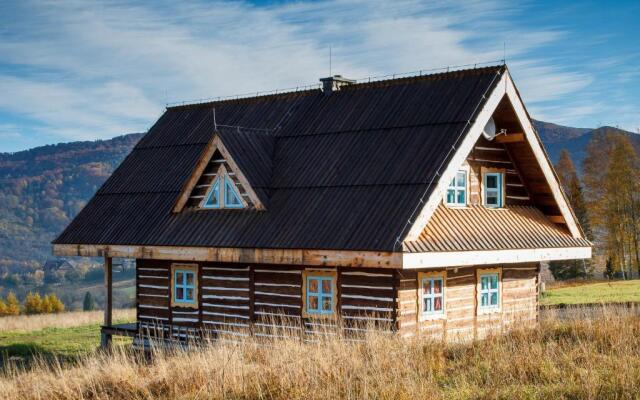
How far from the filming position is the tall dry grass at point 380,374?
13.5m

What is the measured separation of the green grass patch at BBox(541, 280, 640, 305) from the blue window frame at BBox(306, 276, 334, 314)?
1682cm

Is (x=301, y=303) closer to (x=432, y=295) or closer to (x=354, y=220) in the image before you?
(x=354, y=220)

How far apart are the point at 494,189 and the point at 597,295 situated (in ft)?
59.7

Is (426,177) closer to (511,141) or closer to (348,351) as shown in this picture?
(511,141)

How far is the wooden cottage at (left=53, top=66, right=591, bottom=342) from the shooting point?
21391mm

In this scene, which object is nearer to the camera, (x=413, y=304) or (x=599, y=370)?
(x=599, y=370)

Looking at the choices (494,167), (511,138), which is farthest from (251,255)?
(511,138)

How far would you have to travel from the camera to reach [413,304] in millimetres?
21719

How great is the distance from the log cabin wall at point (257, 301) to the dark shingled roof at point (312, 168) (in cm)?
127

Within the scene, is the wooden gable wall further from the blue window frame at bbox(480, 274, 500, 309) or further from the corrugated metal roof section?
the blue window frame at bbox(480, 274, 500, 309)

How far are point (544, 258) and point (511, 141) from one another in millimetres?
3434

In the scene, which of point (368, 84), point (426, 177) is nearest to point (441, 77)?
point (368, 84)

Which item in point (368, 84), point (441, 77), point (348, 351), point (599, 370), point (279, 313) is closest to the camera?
point (599, 370)

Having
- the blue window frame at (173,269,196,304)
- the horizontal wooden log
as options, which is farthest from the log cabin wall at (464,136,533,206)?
the blue window frame at (173,269,196,304)
